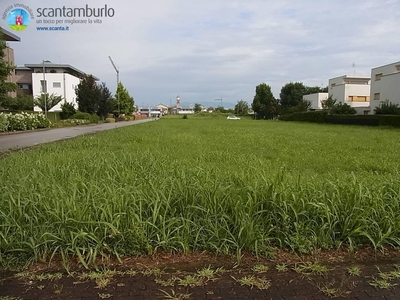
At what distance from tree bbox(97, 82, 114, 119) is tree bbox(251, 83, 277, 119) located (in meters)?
35.3

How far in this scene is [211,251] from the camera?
3146 millimetres

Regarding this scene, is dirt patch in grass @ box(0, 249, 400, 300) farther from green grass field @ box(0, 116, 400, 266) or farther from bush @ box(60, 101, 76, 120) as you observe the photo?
bush @ box(60, 101, 76, 120)

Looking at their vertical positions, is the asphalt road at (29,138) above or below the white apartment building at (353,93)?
below

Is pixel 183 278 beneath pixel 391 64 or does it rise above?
beneath

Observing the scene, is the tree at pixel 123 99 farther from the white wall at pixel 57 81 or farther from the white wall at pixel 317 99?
the white wall at pixel 317 99

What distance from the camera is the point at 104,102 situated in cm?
5509

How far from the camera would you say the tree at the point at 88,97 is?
5184 centimetres

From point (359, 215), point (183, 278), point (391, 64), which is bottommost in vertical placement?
point (183, 278)

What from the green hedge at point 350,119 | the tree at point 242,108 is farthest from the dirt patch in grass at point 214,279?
the tree at point 242,108

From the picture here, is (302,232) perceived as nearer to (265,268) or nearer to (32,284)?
(265,268)

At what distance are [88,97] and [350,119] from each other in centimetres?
3940

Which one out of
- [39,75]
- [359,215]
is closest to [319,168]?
[359,215]

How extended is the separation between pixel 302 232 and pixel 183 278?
4.60ft

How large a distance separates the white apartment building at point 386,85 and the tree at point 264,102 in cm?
2741
